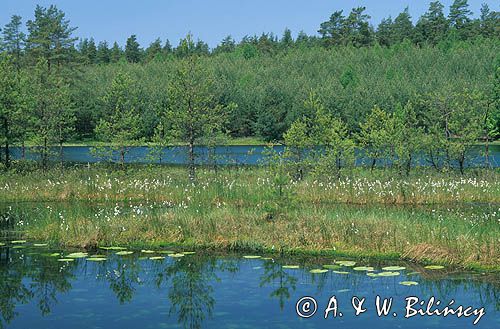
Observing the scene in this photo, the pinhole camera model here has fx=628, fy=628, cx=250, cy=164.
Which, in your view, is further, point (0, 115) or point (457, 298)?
point (0, 115)

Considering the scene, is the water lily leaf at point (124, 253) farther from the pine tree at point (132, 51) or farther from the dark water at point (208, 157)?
the pine tree at point (132, 51)

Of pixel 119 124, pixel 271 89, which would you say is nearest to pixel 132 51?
pixel 271 89

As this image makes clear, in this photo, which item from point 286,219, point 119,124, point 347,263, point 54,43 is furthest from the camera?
point 54,43

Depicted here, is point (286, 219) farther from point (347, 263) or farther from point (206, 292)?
point (206, 292)

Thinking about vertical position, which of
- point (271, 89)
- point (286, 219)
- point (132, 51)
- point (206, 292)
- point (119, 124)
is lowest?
point (206, 292)

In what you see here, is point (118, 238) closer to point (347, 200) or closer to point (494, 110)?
point (347, 200)

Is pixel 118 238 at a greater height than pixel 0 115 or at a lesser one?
lesser

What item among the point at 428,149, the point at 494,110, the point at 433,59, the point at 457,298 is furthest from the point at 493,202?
the point at 433,59

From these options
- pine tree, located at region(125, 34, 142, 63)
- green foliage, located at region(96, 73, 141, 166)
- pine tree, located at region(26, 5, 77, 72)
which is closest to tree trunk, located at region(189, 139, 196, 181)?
green foliage, located at region(96, 73, 141, 166)

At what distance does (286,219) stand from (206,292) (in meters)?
5.88

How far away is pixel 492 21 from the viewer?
168 meters

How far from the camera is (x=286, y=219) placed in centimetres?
2064

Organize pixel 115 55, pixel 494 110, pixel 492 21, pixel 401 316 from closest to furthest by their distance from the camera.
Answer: pixel 401 316 < pixel 494 110 < pixel 492 21 < pixel 115 55

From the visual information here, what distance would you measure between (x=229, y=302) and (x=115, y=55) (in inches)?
6931
